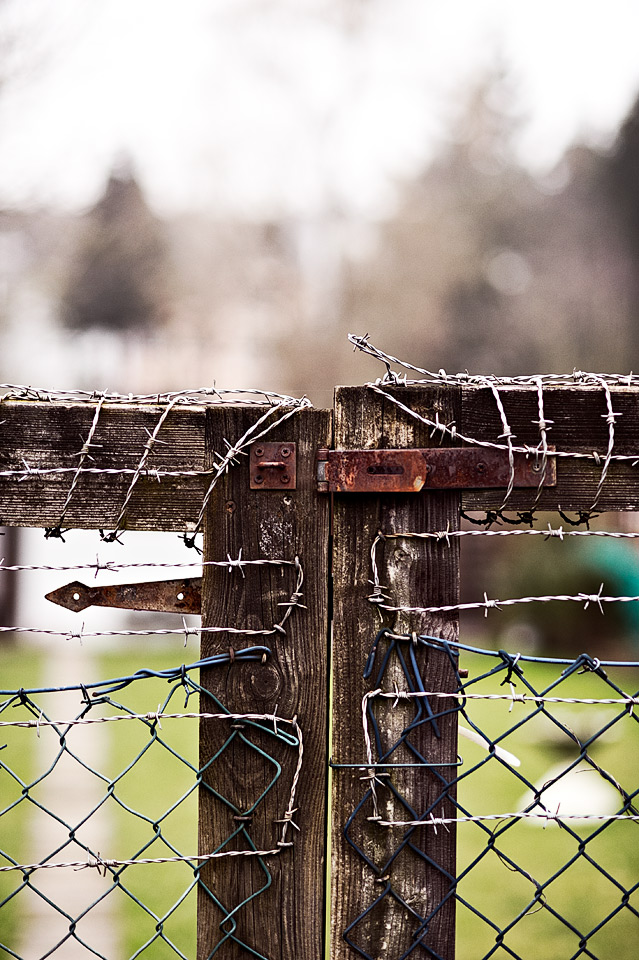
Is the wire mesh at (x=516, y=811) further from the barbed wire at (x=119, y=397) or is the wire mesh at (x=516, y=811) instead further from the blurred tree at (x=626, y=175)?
the blurred tree at (x=626, y=175)

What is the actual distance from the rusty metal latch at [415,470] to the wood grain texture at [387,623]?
0.10 feet

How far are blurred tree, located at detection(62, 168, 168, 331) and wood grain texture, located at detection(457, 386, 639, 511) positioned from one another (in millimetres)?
21190

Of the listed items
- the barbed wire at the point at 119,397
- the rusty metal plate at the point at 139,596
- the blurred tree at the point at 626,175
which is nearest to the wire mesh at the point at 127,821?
the rusty metal plate at the point at 139,596

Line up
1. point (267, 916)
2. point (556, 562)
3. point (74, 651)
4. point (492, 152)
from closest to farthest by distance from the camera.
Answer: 1. point (267, 916)
2. point (556, 562)
3. point (74, 651)
4. point (492, 152)

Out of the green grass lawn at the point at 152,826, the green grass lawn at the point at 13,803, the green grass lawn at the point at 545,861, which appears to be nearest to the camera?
the green grass lawn at the point at 13,803

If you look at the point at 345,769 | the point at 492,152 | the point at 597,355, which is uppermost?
the point at 492,152

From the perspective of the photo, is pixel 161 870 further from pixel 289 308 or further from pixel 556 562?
pixel 289 308

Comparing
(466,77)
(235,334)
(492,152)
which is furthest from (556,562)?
(466,77)

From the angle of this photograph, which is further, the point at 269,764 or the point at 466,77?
the point at 466,77

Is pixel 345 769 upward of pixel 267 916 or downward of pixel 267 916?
upward

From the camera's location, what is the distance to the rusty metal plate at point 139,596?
1.42 meters

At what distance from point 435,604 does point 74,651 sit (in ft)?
45.5

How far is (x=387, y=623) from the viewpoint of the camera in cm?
143

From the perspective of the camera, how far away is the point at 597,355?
21859 millimetres
